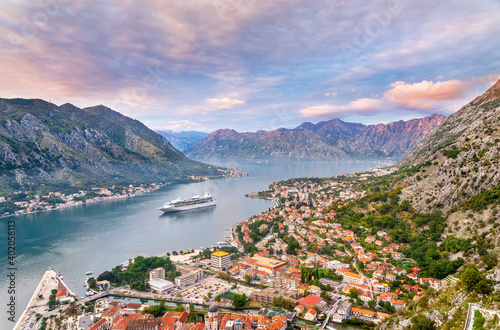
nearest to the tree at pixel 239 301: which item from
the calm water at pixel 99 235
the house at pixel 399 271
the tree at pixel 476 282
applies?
the house at pixel 399 271

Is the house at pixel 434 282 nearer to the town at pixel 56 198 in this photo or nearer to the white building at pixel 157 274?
the white building at pixel 157 274

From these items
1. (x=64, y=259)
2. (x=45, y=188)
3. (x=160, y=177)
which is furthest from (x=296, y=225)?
(x=160, y=177)

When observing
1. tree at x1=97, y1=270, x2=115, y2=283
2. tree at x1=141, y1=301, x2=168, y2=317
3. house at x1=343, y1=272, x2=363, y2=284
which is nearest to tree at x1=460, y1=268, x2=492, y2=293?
house at x1=343, y1=272, x2=363, y2=284

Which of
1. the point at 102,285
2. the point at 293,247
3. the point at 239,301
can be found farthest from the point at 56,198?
the point at 239,301

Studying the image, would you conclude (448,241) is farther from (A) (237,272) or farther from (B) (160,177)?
(B) (160,177)

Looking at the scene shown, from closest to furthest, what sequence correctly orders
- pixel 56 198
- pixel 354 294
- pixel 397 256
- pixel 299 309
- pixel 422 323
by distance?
pixel 422 323 < pixel 299 309 < pixel 354 294 < pixel 397 256 < pixel 56 198

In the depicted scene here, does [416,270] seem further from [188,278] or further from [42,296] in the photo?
[42,296]

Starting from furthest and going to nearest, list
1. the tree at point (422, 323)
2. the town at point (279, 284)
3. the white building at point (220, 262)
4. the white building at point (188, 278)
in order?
the white building at point (220, 262)
the white building at point (188, 278)
the town at point (279, 284)
the tree at point (422, 323)
